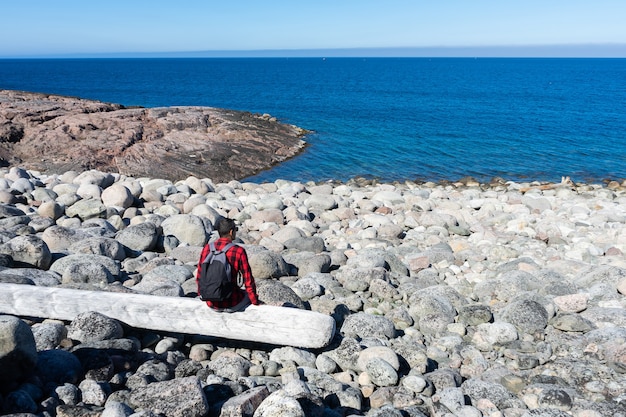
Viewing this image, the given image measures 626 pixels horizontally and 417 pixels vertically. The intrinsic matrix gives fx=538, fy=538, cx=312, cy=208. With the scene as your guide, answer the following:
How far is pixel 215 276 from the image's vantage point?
6664 mm

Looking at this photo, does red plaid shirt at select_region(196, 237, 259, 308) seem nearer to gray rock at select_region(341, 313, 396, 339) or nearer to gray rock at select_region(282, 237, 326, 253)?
gray rock at select_region(341, 313, 396, 339)

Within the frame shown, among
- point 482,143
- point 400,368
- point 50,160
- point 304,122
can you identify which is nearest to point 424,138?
point 482,143

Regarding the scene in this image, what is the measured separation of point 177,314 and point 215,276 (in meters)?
1.08

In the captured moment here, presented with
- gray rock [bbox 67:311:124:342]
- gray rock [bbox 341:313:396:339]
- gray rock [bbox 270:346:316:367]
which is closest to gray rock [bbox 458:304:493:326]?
gray rock [bbox 341:313:396:339]

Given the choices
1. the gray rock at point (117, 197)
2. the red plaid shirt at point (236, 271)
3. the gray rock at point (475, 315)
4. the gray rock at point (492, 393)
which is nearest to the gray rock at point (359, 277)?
the gray rock at point (475, 315)

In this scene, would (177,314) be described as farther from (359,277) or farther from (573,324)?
(573,324)

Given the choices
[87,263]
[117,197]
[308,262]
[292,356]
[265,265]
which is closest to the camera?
[292,356]

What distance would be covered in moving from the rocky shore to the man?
2.41 ft

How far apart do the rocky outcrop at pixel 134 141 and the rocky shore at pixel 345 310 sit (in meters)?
8.05

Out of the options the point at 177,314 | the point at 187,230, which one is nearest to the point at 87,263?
the point at 177,314

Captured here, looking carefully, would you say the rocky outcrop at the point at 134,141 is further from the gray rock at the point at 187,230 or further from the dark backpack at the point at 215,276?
the dark backpack at the point at 215,276

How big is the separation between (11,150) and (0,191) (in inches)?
439

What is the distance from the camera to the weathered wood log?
7168mm

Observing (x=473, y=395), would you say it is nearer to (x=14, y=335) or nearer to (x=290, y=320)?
(x=290, y=320)
